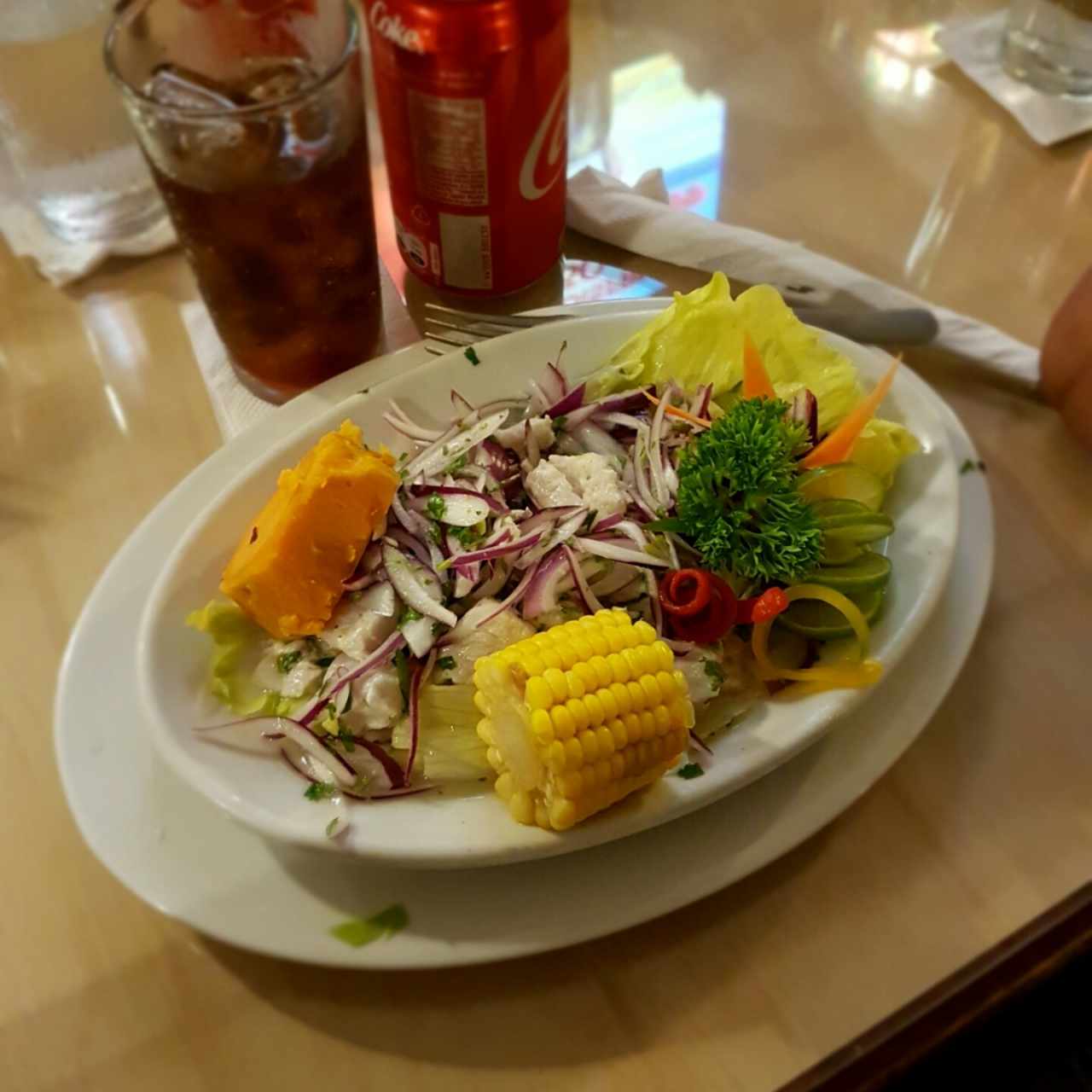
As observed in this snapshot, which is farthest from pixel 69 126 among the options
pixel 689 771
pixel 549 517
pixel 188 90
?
pixel 689 771

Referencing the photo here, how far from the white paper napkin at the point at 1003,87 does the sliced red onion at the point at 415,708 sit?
992 mm

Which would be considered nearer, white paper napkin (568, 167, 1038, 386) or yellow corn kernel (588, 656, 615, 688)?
yellow corn kernel (588, 656, 615, 688)

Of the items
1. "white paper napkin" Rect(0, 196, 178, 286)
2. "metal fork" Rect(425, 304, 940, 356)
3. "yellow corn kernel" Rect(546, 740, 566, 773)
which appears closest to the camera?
"yellow corn kernel" Rect(546, 740, 566, 773)

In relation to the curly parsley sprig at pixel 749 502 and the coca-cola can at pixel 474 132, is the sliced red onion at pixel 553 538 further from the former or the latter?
the coca-cola can at pixel 474 132

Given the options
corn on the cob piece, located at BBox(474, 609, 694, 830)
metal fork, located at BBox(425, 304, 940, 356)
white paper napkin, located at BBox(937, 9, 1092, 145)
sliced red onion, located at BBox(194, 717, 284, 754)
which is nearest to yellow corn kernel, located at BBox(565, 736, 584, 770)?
corn on the cob piece, located at BBox(474, 609, 694, 830)

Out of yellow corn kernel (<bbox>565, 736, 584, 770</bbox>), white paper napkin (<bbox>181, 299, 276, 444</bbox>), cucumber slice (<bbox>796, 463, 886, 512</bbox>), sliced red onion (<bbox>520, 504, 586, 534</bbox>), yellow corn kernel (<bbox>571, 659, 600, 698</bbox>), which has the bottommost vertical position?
white paper napkin (<bbox>181, 299, 276, 444</bbox>)

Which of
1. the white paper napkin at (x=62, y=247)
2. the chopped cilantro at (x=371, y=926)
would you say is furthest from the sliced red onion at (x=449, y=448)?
the white paper napkin at (x=62, y=247)

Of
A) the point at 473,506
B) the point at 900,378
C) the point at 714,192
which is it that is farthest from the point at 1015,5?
the point at 473,506

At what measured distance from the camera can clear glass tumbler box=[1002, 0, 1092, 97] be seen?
115cm

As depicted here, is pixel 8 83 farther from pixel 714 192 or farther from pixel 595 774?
pixel 595 774

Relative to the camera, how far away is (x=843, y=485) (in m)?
0.74

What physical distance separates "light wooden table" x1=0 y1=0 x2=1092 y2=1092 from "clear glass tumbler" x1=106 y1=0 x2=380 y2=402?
11cm

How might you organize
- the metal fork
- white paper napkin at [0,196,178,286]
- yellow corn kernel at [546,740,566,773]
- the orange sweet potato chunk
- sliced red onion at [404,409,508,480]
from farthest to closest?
1. white paper napkin at [0,196,178,286]
2. the metal fork
3. sliced red onion at [404,409,508,480]
4. the orange sweet potato chunk
5. yellow corn kernel at [546,740,566,773]

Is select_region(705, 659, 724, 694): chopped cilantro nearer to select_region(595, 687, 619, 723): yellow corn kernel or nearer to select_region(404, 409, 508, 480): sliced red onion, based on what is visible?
select_region(595, 687, 619, 723): yellow corn kernel
